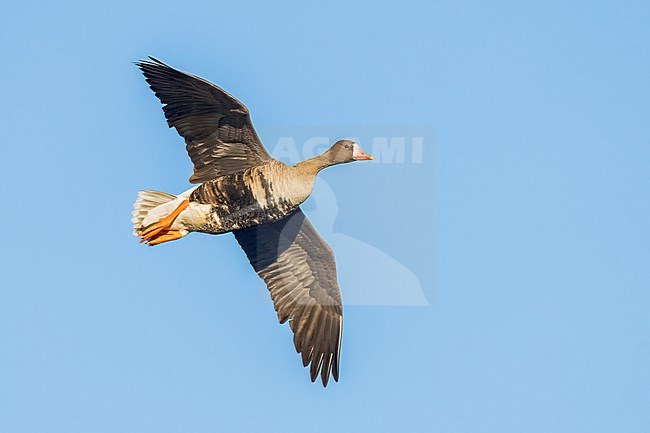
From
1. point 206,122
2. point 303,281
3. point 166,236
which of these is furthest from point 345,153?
point 166,236

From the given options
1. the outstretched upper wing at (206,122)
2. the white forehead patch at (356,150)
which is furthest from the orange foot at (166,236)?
the white forehead patch at (356,150)

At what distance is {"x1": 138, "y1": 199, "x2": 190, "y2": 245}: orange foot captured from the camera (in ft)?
51.1

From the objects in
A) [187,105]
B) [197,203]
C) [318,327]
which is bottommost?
[318,327]

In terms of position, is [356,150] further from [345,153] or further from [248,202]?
[248,202]

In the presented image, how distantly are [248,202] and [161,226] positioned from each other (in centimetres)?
117

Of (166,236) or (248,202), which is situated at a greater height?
(248,202)

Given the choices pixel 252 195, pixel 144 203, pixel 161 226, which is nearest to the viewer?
pixel 252 195

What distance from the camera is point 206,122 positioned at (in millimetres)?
15266

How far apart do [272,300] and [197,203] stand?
6.51ft

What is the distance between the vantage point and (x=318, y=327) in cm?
1664

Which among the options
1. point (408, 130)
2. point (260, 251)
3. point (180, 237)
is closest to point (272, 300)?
point (260, 251)

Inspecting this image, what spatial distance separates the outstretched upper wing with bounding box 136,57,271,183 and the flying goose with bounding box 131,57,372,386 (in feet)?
0.04

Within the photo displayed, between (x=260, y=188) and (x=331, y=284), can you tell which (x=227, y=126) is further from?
(x=331, y=284)

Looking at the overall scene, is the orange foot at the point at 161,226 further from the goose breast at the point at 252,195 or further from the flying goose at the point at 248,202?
the goose breast at the point at 252,195
